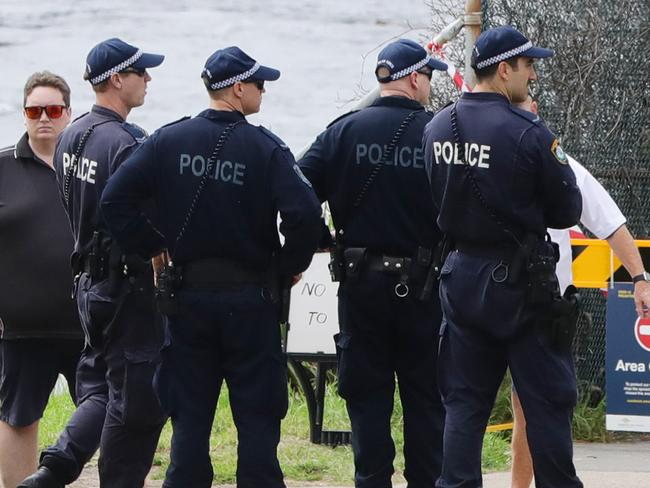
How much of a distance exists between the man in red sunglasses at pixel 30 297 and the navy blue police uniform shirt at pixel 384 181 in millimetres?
1331

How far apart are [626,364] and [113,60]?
3.24m

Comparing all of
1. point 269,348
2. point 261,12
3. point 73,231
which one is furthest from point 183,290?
point 261,12

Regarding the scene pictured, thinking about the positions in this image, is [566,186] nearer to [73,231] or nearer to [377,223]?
[377,223]

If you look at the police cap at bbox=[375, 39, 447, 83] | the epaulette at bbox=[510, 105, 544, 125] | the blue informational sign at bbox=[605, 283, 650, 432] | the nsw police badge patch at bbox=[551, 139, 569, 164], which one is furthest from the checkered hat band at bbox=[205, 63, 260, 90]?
the blue informational sign at bbox=[605, 283, 650, 432]

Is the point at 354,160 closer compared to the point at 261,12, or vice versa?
the point at 354,160

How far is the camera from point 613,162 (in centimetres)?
859

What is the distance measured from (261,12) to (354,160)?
11.6m

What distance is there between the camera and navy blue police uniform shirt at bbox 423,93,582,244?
5254 mm

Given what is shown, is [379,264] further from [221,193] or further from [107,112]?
[107,112]

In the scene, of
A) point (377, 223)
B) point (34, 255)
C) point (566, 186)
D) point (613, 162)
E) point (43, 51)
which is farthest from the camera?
point (43, 51)

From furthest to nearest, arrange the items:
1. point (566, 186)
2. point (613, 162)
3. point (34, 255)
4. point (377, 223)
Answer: point (613, 162), point (34, 255), point (377, 223), point (566, 186)

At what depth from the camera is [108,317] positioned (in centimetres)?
588

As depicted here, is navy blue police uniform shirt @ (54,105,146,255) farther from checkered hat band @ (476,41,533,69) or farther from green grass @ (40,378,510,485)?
green grass @ (40,378,510,485)

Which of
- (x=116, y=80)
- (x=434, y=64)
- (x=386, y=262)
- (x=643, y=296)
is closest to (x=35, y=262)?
(x=116, y=80)
